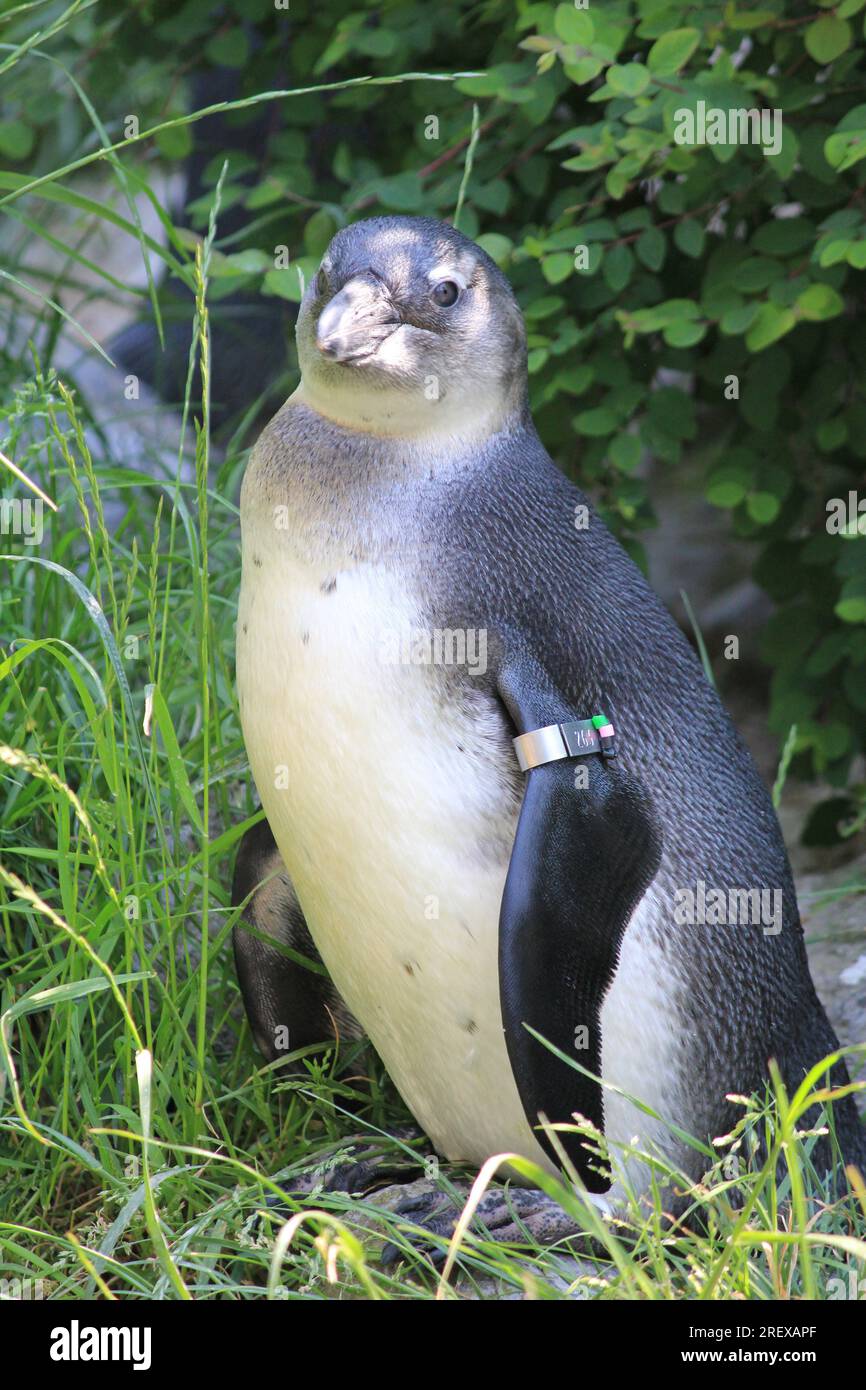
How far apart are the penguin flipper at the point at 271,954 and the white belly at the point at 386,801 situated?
0.22 metres

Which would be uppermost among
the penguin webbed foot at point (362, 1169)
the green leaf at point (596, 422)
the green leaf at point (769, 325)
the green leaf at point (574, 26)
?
the green leaf at point (574, 26)

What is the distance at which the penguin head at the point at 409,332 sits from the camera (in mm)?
1923

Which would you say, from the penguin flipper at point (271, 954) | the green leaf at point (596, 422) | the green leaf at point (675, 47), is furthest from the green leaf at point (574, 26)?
the penguin flipper at point (271, 954)

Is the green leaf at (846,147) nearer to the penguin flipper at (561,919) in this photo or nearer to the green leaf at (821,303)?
the green leaf at (821,303)

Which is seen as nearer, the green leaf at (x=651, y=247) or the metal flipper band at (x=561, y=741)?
the metal flipper band at (x=561, y=741)

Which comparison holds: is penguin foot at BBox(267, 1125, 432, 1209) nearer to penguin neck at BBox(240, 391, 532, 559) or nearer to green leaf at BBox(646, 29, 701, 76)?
penguin neck at BBox(240, 391, 532, 559)

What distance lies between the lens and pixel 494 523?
2.01 meters

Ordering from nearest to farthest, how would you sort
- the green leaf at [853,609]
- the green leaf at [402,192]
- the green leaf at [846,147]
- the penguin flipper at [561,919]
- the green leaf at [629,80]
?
the penguin flipper at [561,919] → the green leaf at [846,147] → the green leaf at [629,80] → the green leaf at [853,609] → the green leaf at [402,192]

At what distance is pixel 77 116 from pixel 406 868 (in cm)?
246

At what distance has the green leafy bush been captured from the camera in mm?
2689

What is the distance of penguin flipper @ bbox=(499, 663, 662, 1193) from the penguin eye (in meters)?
0.47

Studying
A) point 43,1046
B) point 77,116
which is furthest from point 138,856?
point 77,116

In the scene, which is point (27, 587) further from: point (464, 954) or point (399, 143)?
point (399, 143)

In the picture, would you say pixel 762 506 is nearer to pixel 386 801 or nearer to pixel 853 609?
pixel 853 609
